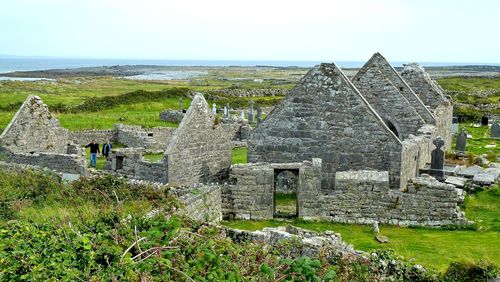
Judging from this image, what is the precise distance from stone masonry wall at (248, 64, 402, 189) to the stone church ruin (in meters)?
0.03

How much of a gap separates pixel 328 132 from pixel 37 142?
497 inches

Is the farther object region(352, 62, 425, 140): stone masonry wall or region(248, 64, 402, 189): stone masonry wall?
region(352, 62, 425, 140): stone masonry wall

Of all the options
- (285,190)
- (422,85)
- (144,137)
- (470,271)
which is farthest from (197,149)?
(144,137)

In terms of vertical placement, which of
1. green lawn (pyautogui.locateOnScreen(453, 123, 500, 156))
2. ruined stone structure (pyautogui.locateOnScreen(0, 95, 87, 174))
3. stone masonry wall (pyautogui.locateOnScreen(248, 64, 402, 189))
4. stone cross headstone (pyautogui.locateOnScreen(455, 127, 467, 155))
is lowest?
green lawn (pyautogui.locateOnScreen(453, 123, 500, 156))

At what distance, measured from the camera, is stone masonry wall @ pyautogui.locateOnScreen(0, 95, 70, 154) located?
20734 mm

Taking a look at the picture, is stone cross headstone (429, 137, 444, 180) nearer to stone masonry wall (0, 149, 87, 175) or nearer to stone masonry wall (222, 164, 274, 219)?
stone masonry wall (222, 164, 274, 219)

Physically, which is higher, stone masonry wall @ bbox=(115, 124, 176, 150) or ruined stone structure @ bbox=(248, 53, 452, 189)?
ruined stone structure @ bbox=(248, 53, 452, 189)

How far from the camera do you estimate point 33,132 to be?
21672 mm

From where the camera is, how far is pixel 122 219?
9141 millimetres

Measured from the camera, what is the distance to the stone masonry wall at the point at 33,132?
68.0ft

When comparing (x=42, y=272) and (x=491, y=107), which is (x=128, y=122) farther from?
(x=491, y=107)

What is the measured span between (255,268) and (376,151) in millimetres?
→ 8254

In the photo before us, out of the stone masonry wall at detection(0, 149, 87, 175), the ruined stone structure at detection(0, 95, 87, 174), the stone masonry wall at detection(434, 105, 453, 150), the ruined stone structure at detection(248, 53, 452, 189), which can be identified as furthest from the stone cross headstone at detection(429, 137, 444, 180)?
the stone masonry wall at detection(0, 149, 87, 175)

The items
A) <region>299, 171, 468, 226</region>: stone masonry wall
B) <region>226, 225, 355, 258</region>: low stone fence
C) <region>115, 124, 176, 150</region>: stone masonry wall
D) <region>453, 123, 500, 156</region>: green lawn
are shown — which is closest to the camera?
<region>226, 225, 355, 258</region>: low stone fence
